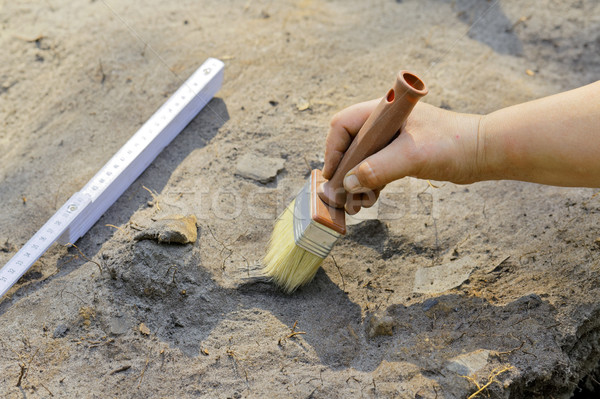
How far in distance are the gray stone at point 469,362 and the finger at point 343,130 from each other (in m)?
1.10

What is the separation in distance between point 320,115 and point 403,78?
5.35 feet

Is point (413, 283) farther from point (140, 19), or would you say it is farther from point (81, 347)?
point (140, 19)

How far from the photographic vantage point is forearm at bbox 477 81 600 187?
2355 millimetres

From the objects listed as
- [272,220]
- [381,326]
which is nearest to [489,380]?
[381,326]

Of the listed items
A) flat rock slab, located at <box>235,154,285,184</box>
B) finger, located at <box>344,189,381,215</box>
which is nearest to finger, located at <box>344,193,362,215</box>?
finger, located at <box>344,189,381,215</box>

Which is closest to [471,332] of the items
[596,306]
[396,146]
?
[596,306]

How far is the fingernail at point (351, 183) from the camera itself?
2.63 meters

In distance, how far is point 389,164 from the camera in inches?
99.6

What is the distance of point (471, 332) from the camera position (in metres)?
2.61

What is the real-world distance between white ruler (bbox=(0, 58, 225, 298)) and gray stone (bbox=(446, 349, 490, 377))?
7.03ft

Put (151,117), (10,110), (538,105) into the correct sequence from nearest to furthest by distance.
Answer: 1. (538,105)
2. (151,117)
3. (10,110)

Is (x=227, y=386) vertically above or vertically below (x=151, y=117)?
below

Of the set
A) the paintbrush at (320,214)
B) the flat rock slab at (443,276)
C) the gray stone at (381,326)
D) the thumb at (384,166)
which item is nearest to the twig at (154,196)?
the paintbrush at (320,214)

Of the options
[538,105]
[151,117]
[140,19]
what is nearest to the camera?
[538,105]
